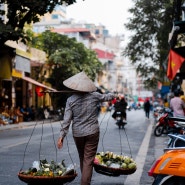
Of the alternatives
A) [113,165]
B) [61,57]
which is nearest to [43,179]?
[113,165]

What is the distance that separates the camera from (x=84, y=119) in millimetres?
6879

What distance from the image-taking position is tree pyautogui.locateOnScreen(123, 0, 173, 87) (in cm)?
2720

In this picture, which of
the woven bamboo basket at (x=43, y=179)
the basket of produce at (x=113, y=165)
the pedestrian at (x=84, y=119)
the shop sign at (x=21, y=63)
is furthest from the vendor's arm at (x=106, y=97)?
the shop sign at (x=21, y=63)

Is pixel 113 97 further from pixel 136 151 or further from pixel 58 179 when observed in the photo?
pixel 136 151

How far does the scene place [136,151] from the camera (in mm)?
13062

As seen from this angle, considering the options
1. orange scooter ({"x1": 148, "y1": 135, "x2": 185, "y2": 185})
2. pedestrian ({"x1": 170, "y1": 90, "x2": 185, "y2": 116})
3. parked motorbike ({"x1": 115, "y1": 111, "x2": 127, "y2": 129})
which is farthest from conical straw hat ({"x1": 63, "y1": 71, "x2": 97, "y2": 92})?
parked motorbike ({"x1": 115, "y1": 111, "x2": 127, "y2": 129})

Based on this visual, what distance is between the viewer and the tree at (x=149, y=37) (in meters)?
27.2

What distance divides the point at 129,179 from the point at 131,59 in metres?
22.9

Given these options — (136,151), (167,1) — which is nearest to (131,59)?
(167,1)

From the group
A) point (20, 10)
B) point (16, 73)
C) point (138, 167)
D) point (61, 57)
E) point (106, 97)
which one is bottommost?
point (16, 73)

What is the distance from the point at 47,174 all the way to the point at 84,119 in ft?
3.27

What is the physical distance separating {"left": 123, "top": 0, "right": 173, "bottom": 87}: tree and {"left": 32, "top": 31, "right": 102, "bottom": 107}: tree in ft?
46.5

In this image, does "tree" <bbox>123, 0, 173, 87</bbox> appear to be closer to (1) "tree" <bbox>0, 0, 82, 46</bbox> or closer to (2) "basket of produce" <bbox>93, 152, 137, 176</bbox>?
(1) "tree" <bbox>0, 0, 82, 46</bbox>

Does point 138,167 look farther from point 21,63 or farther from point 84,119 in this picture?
point 21,63
